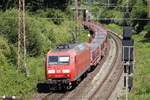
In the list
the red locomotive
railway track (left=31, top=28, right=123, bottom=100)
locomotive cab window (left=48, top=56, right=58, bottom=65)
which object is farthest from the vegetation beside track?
locomotive cab window (left=48, top=56, right=58, bottom=65)

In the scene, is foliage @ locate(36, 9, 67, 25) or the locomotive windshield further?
foliage @ locate(36, 9, 67, 25)

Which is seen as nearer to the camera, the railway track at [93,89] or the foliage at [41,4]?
the railway track at [93,89]

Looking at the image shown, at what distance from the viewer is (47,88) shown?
73.4 ft

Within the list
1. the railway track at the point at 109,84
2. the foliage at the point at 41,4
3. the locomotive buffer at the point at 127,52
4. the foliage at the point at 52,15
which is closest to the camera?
the locomotive buffer at the point at 127,52

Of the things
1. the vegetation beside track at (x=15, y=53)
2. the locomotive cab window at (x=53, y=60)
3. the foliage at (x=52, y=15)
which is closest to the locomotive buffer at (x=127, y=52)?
the locomotive cab window at (x=53, y=60)

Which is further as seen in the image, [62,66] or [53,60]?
[53,60]

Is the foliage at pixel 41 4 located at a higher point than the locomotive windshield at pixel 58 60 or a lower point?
higher

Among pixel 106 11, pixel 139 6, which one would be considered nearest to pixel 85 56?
pixel 139 6

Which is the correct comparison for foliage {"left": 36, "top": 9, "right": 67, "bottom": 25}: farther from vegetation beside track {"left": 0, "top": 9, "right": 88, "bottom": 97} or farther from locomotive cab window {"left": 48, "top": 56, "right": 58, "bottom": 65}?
locomotive cab window {"left": 48, "top": 56, "right": 58, "bottom": 65}

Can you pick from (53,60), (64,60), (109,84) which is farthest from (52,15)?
(64,60)

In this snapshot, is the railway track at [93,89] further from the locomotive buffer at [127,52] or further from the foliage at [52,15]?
the foliage at [52,15]

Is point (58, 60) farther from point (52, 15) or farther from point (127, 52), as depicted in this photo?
point (52, 15)

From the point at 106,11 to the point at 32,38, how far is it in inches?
3140

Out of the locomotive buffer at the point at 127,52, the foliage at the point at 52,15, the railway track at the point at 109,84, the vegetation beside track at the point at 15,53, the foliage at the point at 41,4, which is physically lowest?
the railway track at the point at 109,84
